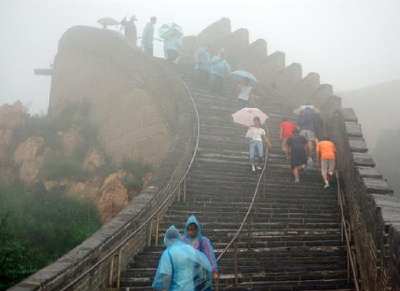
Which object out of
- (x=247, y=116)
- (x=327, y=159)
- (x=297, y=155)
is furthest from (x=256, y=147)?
(x=327, y=159)

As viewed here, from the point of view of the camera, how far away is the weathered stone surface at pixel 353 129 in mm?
10320

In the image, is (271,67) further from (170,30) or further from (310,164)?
(310,164)

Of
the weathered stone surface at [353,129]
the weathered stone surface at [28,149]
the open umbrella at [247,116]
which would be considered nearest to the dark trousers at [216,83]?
the open umbrella at [247,116]

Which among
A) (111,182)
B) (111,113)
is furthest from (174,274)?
(111,113)

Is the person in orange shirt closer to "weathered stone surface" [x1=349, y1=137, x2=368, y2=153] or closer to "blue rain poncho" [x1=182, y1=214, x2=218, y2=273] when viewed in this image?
"weathered stone surface" [x1=349, y1=137, x2=368, y2=153]

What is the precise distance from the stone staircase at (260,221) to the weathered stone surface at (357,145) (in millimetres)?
1306

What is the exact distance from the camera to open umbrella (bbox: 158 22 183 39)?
706 inches

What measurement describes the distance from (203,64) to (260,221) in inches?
376

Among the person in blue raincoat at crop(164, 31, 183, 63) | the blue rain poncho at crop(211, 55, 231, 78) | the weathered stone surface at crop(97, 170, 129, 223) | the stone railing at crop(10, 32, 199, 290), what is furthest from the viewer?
the person in blue raincoat at crop(164, 31, 183, 63)

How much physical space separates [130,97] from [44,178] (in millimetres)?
4485

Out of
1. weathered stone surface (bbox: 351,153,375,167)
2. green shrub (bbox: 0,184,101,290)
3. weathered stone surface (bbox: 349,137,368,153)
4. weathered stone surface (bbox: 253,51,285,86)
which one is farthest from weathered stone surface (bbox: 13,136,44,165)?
weathered stone surface (bbox: 351,153,375,167)

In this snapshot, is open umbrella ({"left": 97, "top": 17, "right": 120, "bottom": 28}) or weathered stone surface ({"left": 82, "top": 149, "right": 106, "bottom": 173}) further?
open umbrella ({"left": 97, "top": 17, "right": 120, "bottom": 28})

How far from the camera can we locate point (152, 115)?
1619 centimetres

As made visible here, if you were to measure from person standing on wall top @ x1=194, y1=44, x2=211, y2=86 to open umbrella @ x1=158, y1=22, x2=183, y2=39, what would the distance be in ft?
4.53
